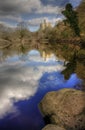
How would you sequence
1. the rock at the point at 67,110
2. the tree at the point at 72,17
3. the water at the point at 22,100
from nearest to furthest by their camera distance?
the rock at the point at 67,110 < the water at the point at 22,100 < the tree at the point at 72,17

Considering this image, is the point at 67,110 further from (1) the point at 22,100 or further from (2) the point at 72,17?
(2) the point at 72,17

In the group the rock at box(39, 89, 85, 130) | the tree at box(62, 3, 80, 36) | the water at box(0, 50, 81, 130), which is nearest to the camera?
the rock at box(39, 89, 85, 130)

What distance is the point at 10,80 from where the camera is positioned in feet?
94.3

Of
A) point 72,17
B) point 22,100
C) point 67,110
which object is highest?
point 72,17

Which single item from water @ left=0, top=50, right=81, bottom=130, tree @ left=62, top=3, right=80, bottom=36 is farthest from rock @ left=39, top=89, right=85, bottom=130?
tree @ left=62, top=3, right=80, bottom=36

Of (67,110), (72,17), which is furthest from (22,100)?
(72,17)

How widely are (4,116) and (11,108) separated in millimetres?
1589

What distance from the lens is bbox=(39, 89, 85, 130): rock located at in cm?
1470

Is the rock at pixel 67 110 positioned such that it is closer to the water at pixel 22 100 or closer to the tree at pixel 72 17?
the water at pixel 22 100

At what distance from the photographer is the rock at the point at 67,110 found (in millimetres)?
14703

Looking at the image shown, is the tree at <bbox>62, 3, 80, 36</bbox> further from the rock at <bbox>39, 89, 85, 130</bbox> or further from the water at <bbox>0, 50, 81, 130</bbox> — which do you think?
the rock at <bbox>39, 89, 85, 130</bbox>

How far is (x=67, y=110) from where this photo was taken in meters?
15.3

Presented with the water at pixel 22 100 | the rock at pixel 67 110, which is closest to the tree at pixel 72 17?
the water at pixel 22 100

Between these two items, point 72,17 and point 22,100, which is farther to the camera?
point 72,17
